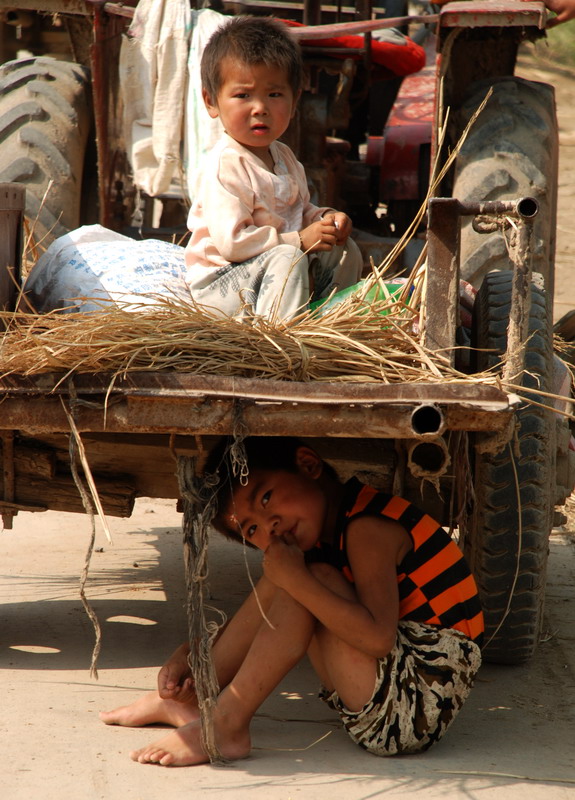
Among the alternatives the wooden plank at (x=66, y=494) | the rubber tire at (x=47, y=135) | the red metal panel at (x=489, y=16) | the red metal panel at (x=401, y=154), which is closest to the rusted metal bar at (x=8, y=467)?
the wooden plank at (x=66, y=494)

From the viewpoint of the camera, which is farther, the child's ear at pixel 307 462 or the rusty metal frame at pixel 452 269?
the child's ear at pixel 307 462

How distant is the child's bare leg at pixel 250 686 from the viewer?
7.89 ft

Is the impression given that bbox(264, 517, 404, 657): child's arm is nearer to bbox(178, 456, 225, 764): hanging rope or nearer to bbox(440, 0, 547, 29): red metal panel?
bbox(178, 456, 225, 764): hanging rope

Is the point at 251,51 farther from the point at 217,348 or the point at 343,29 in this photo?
the point at 217,348

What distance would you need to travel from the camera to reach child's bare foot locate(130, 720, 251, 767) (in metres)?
2.38

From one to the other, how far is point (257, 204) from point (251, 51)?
50 centimetres

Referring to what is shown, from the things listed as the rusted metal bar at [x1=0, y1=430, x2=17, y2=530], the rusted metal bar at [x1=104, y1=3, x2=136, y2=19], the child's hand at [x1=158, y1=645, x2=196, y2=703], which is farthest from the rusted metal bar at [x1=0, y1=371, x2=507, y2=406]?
the rusted metal bar at [x1=104, y1=3, x2=136, y2=19]

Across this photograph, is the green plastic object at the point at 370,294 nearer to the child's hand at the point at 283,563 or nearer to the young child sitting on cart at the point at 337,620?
the young child sitting on cart at the point at 337,620

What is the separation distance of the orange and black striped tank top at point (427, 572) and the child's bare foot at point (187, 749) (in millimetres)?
485

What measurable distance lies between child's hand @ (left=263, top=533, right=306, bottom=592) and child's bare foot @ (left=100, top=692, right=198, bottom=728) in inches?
17.2

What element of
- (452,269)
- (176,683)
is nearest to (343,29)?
(452,269)

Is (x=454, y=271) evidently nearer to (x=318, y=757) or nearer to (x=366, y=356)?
(x=366, y=356)

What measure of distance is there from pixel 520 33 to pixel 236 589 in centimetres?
265

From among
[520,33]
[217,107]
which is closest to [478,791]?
[217,107]
